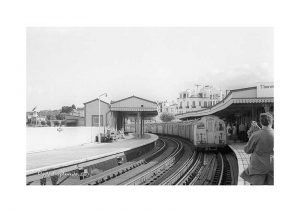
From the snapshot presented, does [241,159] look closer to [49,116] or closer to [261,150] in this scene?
[261,150]

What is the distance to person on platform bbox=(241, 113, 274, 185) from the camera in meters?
4.10

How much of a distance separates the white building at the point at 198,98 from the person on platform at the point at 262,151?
265 centimetres

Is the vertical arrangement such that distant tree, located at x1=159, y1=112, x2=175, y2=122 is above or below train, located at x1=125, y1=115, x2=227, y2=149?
above

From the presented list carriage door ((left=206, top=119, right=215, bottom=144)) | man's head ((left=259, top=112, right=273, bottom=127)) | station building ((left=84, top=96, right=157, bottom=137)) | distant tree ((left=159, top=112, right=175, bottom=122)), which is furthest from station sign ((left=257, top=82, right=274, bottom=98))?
carriage door ((left=206, top=119, right=215, bottom=144))

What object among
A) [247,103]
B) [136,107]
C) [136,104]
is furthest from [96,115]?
[247,103]

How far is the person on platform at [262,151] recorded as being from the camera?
4.10m

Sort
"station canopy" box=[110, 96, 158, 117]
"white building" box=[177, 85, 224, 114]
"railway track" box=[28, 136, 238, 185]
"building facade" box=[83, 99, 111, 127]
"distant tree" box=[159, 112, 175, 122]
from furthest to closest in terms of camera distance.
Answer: "building facade" box=[83, 99, 111, 127]
"distant tree" box=[159, 112, 175, 122]
"station canopy" box=[110, 96, 158, 117]
"white building" box=[177, 85, 224, 114]
"railway track" box=[28, 136, 238, 185]

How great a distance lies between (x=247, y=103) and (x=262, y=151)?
369 centimetres

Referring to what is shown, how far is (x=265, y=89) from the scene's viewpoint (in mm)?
6383

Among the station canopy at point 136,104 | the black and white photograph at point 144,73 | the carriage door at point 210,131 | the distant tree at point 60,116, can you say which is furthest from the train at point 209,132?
the distant tree at point 60,116

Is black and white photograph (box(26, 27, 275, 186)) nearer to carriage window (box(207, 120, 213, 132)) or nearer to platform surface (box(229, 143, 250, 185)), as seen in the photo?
platform surface (box(229, 143, 250, 185))

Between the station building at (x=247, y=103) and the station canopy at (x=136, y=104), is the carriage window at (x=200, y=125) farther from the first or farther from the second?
the station canopy at (x=136, y=104)

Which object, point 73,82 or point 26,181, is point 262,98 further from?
point 26,181

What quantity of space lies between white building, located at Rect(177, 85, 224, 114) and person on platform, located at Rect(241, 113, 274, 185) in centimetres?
265
